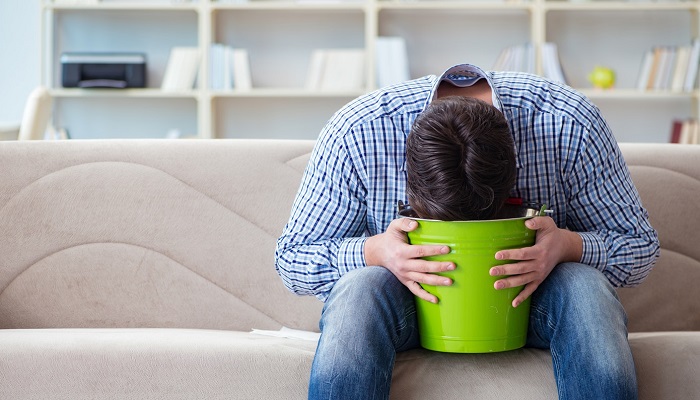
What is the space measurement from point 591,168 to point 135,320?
3.26ft

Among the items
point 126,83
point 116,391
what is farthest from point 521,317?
point 126,83

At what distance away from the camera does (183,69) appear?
4102 mm

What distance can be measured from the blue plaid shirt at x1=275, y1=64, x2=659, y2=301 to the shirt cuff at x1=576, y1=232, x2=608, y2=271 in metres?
0.04

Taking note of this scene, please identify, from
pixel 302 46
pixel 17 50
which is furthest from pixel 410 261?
pixel 17 50

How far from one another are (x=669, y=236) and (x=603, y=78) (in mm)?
2455

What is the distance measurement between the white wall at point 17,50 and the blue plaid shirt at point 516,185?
3.43 metres

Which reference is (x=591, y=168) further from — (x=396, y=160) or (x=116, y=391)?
(x=116, y=391)

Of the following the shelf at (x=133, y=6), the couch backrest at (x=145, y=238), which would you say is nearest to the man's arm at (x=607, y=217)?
the couch backrest at (x=145, y=238)

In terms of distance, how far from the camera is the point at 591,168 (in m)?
1.35

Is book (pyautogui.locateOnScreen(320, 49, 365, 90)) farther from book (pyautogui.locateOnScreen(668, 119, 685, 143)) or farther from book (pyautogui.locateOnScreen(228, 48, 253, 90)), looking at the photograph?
book (pyautogui.locateOnScreen(668, 119, 685, 143))

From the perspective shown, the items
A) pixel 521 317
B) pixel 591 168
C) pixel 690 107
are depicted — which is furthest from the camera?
pixel 690 107

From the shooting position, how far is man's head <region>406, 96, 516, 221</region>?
111 centimetres

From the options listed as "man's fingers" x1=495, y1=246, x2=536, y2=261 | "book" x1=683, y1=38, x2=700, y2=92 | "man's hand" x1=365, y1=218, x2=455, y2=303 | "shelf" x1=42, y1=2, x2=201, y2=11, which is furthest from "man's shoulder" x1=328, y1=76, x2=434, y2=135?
"book" x1=683, y1=38, x2=700, y2=92

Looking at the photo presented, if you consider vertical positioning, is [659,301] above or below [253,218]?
below
